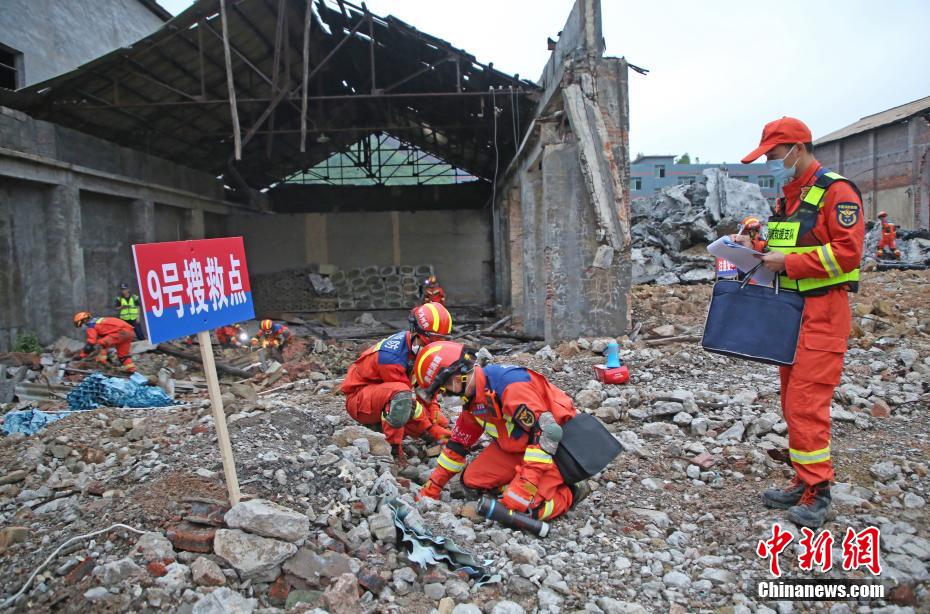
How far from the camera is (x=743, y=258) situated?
127 inches

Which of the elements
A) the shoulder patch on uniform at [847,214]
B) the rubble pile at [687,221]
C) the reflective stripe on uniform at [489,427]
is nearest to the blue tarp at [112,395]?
the reflective stripe on uniform at [489,427]

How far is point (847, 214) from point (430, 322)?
273cm

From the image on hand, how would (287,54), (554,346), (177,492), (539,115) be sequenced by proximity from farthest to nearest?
(287,54) < (539,115) < (554,346) < (177,492)

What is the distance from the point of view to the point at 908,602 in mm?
2447

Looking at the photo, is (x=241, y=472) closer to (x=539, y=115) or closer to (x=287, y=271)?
(x=539, y=115)

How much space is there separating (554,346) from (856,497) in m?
5.46

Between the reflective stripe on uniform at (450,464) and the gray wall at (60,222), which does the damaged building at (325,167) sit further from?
the reflective stripe on uniform at (450,464)

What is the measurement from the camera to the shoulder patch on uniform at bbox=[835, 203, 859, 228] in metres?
2.91

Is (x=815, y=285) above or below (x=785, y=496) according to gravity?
above

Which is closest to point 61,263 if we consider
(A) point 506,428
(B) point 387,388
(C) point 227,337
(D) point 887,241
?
(C) point 227,337

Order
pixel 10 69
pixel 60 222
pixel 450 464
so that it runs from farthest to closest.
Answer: pixel 10 69 → pixel 60 222 → pixel 450 464

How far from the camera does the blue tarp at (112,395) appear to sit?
24.1 feet

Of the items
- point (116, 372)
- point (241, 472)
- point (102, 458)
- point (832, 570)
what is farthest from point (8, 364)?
point (832, 570)

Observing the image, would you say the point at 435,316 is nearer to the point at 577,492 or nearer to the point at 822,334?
the point at 577,492
